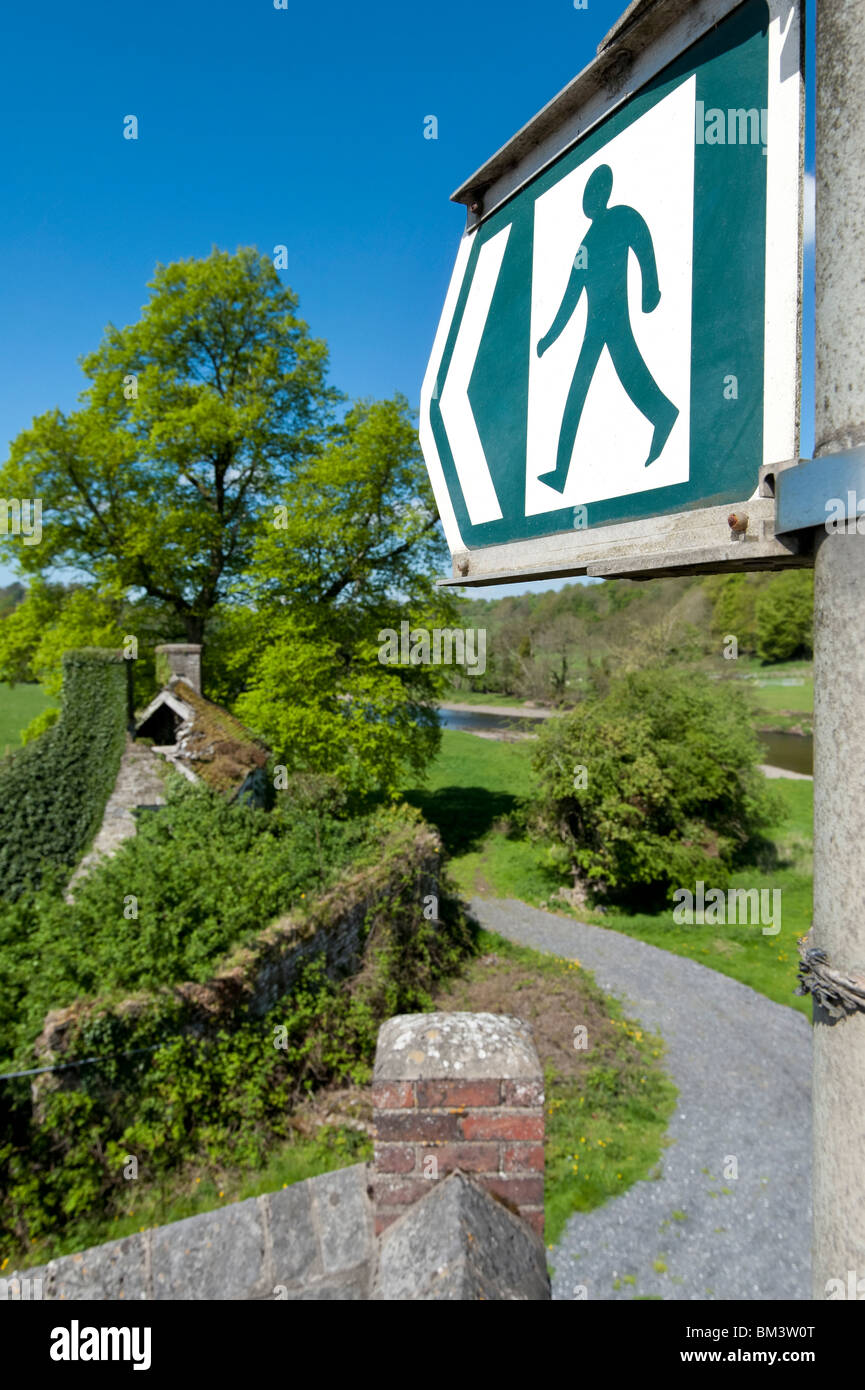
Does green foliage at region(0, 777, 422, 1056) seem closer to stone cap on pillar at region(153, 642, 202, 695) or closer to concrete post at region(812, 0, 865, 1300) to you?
stone cap on pillar at region(153, 642, 202, 695)

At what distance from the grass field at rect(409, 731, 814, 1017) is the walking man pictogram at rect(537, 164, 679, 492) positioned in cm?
1267

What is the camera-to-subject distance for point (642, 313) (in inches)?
41.3

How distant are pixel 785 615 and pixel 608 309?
49.5 metres

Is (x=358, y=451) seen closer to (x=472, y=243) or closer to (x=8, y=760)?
(x=8, y=760)

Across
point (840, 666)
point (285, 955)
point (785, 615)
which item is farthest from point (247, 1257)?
point (785, 615)

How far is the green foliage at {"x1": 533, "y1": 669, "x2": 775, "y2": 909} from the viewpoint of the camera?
1639 cm

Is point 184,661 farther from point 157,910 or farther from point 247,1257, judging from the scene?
point 247,1257

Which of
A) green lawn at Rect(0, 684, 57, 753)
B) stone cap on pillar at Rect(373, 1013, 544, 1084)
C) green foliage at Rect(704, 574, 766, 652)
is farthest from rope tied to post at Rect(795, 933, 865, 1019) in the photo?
green foliage at Rect(704, 574, 766, 652)

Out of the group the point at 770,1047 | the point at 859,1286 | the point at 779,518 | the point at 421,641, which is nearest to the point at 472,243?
the point at 779,518

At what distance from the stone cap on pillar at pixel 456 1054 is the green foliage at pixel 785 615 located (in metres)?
43.6

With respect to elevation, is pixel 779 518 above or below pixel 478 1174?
above

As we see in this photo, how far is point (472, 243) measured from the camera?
1.48 metres

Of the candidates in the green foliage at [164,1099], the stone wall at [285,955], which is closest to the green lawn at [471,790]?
the stone wall at [285,955]

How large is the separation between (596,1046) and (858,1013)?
10.7m
